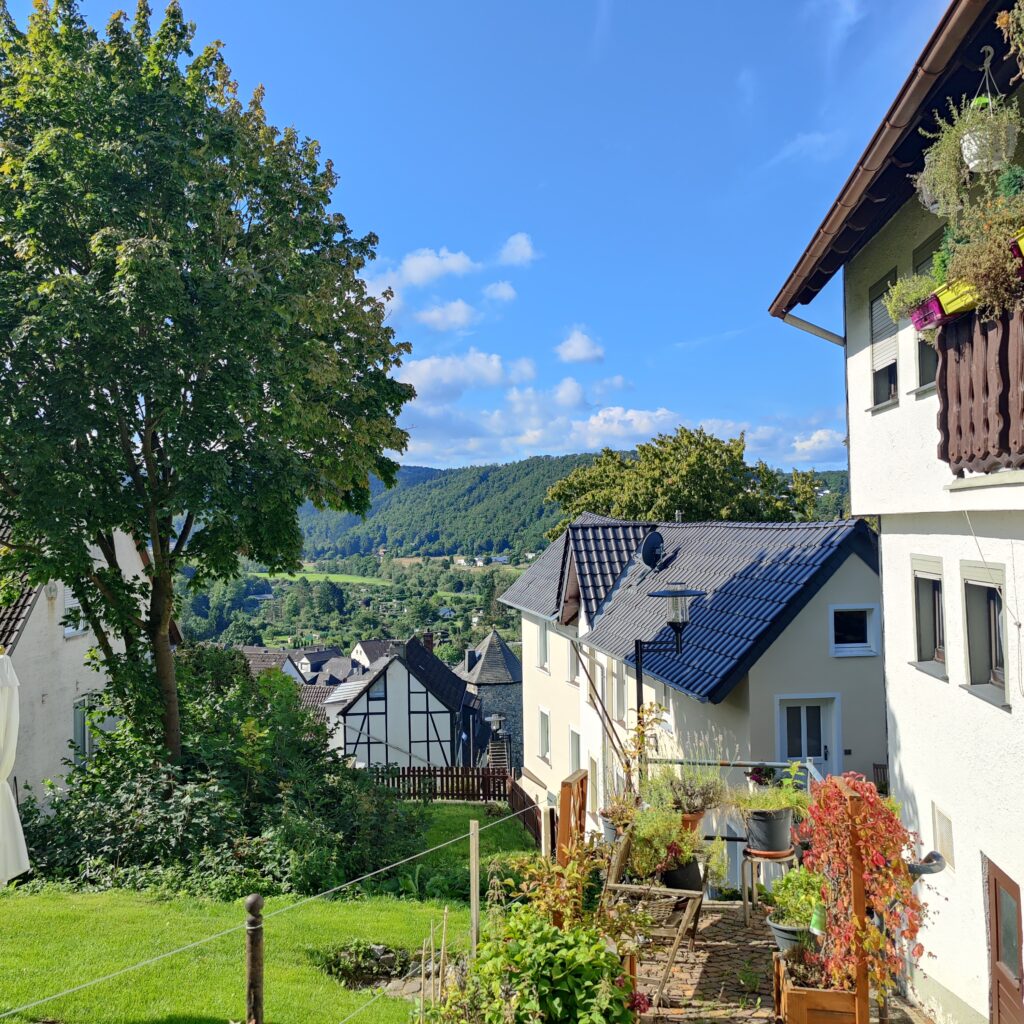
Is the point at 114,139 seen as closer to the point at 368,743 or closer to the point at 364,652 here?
the point at 368,743

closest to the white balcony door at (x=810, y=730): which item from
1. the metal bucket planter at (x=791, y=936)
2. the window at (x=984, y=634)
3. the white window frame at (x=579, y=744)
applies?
the window at (x=984, y=634)

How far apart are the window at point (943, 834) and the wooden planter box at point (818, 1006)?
246cm

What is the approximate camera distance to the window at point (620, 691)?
17031mm

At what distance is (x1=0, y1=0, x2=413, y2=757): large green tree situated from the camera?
458 inches

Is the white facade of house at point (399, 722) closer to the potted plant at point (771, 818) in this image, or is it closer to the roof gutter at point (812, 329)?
the roof gutter at point (812, 329)

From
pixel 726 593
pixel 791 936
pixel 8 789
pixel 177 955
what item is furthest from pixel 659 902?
pixel 726 593

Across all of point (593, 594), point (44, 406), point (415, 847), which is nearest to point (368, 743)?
point (593, 594)

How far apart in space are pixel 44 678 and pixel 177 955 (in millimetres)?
11001

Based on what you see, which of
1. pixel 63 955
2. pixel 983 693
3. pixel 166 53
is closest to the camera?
pixel 983 693

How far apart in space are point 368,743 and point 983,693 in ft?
126

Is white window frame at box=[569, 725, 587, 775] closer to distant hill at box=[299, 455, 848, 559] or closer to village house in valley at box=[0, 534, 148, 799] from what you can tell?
village house in valley at box=[0, 534, 148, 799]

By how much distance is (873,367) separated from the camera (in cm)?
881

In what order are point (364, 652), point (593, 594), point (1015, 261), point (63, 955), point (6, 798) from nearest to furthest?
point (1015, 261)
point (63, 955)
point (6, 798)
point (593, 594)
point (364, 652)

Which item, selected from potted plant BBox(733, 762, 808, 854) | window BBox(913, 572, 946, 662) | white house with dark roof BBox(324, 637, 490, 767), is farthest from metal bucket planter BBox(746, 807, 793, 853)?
white house with dark roof BBox(324, 637, 490, 767)
